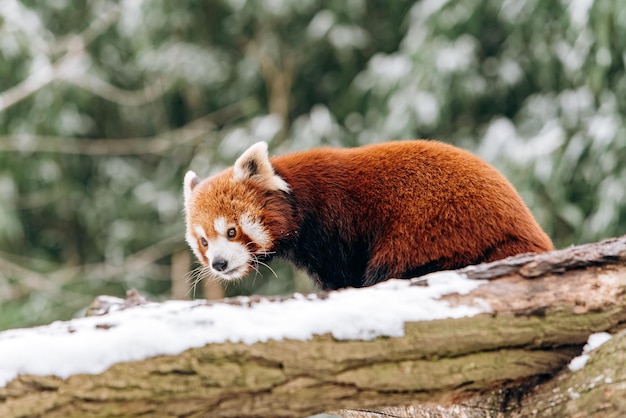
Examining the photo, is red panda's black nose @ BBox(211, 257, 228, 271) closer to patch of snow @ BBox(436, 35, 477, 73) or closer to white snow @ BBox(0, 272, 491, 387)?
white snow @ BBox(0, 272, 491, 387)

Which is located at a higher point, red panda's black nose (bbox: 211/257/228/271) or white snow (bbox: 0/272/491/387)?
red panda's black nose (bbox: 211/257/228/271)

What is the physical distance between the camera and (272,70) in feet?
23.9

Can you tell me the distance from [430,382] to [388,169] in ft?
3.03

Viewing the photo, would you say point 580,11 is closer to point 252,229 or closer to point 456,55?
point 456,55

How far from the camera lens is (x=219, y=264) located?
2.53m

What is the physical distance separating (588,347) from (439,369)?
0.37 metres

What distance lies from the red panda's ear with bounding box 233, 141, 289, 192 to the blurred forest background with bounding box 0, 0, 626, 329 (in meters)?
2.68

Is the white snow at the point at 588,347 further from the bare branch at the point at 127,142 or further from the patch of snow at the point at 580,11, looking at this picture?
the bare branch at the point at 127,142

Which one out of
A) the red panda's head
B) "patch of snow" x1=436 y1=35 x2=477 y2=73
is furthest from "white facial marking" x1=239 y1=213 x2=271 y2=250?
"patch of snow" x1=436 y1=35 x2=477 y2=73

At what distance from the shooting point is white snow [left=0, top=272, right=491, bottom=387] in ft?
4.72

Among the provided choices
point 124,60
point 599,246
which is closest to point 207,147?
point 124,60

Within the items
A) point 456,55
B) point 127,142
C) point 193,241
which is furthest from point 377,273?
point 127,142

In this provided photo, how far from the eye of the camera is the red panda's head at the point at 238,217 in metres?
2.55

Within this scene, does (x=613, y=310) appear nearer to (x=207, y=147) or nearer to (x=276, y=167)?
(x=276, y=167)
